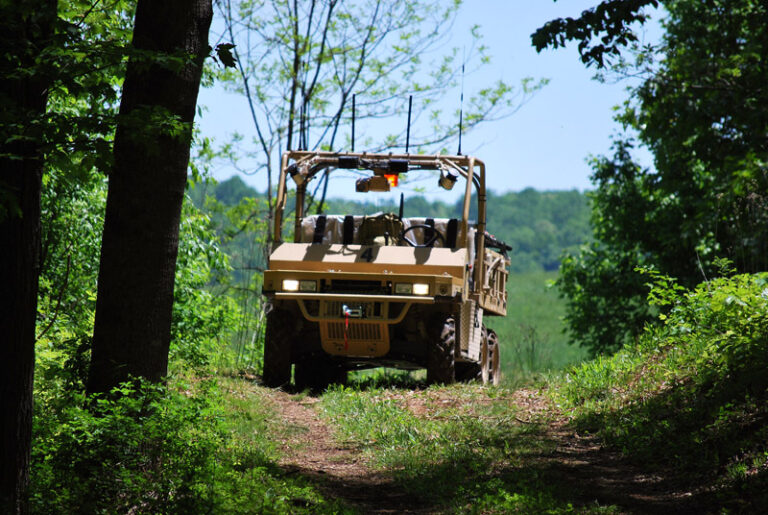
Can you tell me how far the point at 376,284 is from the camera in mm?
10375

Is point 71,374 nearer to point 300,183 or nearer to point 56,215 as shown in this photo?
point 56,215

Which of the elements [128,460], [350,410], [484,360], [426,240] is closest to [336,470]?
[128,460]

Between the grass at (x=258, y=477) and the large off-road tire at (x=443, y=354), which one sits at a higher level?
the large off-road tire at (x=443, y=354)

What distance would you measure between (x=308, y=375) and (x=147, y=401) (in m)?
6.43

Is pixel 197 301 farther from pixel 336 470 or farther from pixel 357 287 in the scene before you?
pixel 336 470

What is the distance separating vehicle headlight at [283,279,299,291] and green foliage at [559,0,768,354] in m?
5.13

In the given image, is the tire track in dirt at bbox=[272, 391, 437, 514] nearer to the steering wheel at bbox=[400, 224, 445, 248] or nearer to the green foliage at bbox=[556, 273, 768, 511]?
the green foliage at bbox=[556, 273, 768, 511]

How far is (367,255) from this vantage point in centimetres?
1045

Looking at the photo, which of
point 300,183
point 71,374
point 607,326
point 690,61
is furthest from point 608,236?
point 71,374

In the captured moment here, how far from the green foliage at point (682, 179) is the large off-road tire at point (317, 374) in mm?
5333

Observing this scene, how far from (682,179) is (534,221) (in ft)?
335

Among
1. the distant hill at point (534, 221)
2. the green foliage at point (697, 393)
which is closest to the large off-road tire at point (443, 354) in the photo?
the green foliage at point (697, 393)

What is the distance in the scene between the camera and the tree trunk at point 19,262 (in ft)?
15.2

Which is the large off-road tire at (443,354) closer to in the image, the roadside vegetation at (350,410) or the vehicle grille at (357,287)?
the roadside vegetation at (350,410)
